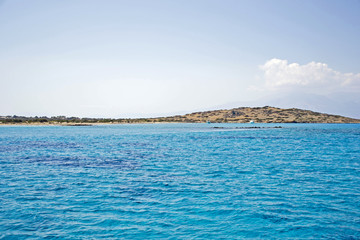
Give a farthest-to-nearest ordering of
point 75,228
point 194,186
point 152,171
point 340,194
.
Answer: point 152,171, point 194,186, point 340,194, point 75,228

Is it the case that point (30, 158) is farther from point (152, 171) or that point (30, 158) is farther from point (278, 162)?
point (278, 162)

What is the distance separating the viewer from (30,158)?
1336 inches

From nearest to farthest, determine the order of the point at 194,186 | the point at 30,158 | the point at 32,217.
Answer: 1. the point at 32,217
2. the point at 194,186
3. the point at 30,158

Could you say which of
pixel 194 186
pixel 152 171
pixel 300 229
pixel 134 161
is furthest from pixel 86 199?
pixel 134 161

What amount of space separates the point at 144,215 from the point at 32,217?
580 cm

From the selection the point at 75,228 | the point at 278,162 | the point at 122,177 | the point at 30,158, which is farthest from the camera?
the point at 30,158

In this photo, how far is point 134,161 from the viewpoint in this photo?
3169cm

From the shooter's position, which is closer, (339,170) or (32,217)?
(32,217)

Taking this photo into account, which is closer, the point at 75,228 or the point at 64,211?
the point at 75,228

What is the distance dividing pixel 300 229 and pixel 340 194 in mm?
7406

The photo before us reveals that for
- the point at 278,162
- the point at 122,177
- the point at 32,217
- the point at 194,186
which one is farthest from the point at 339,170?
the point at 32,217

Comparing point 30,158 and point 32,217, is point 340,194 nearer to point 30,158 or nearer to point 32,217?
point 32,217

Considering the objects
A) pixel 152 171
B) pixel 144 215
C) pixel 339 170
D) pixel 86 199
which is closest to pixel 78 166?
pixel 152 171

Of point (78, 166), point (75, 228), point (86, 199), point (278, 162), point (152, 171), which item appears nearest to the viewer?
point (75, 228)
